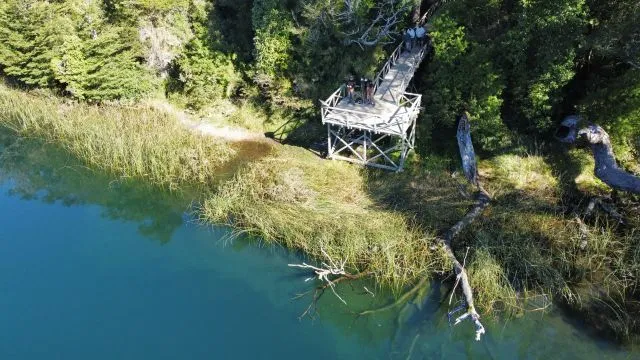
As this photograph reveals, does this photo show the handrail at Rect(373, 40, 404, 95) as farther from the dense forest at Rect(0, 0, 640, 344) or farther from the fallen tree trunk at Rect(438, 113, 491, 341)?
the fallen tree trunk at Rect(438, 113, 491, 341)

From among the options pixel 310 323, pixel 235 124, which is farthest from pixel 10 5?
pixel 310 323

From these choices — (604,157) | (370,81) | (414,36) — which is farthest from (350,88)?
(604,157)

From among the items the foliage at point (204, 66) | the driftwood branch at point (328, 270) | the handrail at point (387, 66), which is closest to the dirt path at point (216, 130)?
the foliage at point (204, 66)

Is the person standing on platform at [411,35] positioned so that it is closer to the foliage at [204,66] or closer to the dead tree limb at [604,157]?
the dead tree limb at [604,157]

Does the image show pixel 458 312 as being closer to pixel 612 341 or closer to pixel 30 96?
pixel 612 341

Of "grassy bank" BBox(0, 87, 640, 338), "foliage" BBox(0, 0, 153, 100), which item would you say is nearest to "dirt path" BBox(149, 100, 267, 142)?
"grassy bank" BBox(0, 87, 640, 338)

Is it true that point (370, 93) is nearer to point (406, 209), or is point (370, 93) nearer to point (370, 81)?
point (370, 81)
